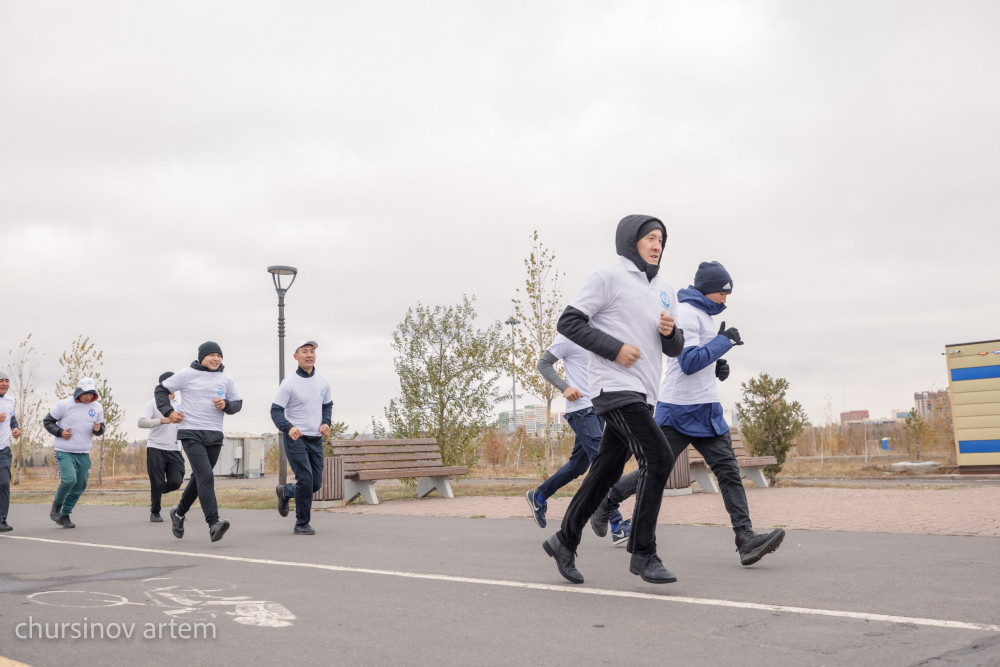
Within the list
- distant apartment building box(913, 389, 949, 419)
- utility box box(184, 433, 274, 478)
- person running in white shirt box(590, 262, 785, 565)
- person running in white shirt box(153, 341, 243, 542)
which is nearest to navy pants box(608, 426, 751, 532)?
person running in white shirt box(590, 262, 785, 565)

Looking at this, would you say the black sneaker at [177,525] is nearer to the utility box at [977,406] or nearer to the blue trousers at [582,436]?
the blue trousers at [582,436]

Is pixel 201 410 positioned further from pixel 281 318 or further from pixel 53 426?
pixel 281 318

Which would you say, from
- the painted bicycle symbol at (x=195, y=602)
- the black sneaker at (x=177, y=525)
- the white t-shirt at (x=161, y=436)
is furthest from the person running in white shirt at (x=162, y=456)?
the painted bicycle symbol at (x=195, y=602)

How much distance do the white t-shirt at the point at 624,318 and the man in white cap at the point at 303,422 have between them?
4944mm

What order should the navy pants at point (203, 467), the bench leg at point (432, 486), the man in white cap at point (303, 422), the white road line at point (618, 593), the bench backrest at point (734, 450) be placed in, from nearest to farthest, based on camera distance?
the white road line at point (618, 593) → the navy pants at point (203, 467) → the man in white cap at point (303, 422) → the bench backrest at point (734, 450) → the bench leg at point (432, 486)

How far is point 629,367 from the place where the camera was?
5281 mm

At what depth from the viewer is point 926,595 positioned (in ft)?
15.8

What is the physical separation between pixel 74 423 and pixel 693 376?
9.29 m

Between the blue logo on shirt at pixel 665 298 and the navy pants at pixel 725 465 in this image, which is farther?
the navy pants at pixel 725 465

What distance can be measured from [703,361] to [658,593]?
164cm

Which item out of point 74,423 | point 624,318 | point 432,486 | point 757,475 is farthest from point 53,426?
point 757,475

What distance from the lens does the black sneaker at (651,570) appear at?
209 inches

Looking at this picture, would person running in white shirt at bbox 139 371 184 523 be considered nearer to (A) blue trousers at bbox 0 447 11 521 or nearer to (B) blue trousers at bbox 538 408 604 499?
(A) blue trousers at bbox 0 447 11 521

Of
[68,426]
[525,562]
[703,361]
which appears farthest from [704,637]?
[68,426]
